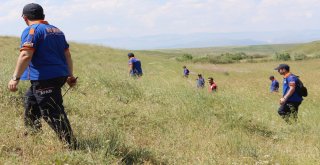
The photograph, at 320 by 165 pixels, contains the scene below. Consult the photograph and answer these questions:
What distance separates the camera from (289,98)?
8812mm

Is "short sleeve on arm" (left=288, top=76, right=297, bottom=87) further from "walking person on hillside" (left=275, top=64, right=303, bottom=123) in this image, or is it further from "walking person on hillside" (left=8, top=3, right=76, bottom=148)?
"walking person on hillside" (left=8, top=3, right=76, bottom=148)

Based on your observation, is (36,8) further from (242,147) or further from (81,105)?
(242,147)

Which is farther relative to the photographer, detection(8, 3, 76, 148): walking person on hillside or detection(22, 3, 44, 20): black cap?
detection(22, 3, 44, 20): black cap

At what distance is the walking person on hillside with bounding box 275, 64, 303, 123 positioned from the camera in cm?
866

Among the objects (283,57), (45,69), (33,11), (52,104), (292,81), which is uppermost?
(33,11)

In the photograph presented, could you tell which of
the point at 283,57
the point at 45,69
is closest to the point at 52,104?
the point at 45,69

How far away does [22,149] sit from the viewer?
4.52 m

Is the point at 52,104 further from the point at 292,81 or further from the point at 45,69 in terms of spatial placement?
the point at 292,81

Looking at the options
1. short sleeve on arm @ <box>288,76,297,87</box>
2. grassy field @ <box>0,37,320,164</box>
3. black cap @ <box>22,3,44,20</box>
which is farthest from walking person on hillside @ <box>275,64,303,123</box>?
black cap @ <box>22,3,44,20</box>

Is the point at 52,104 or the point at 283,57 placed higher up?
the point at 52,104

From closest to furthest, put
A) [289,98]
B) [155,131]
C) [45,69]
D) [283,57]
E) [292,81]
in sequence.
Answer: [45,69]
[155,131]
[292,81]
[289,98]
[283,57]

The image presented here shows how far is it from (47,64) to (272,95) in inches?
559

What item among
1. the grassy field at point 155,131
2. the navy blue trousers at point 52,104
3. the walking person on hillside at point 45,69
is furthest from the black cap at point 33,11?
the grassy field at point 155,131

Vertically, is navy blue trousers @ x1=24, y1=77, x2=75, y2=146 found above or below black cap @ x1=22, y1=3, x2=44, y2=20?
below
